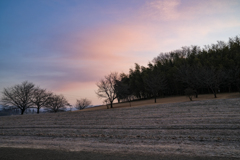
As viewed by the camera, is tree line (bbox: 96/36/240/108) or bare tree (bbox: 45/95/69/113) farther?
bare tree (bbox: 45/95/69/113)

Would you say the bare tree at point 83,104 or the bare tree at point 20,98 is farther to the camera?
the bare tree at point 83,104

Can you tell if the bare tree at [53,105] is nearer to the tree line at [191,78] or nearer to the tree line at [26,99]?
the tree line at [26,99]

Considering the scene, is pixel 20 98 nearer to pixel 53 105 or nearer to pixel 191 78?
pixel 53 105

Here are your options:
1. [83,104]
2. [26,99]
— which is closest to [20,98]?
[26,99]

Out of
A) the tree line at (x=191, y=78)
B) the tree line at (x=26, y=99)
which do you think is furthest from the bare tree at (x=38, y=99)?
the tree line at (x=191, y=78)

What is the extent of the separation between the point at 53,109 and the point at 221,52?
6131 centimetres

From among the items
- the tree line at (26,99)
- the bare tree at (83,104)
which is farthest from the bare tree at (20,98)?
the bare tree at (83,104)

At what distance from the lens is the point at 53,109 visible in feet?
173

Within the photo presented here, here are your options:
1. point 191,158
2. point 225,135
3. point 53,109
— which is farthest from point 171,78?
point 191,158

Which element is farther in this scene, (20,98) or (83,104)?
(83,104)

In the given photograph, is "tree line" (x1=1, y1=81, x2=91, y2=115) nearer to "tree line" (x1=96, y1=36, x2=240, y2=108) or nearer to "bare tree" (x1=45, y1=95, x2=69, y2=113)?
"bare tree" (x1=45, y1=95, x2=69, y2=113)

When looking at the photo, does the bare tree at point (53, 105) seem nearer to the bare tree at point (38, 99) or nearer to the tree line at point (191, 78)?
the bare tree at point (38, 99)

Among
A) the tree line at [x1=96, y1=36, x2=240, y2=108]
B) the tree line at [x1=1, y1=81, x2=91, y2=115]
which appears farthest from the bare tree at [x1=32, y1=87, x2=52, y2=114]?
the tree line at [x1=96, y1=36, x2=240, y2=108]

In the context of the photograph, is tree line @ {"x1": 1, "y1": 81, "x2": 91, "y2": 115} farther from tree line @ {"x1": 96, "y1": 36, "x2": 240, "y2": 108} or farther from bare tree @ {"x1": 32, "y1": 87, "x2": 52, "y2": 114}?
tree line @ {"x1": 96, "y1": 36, "x2": 240, "y2": 108}
